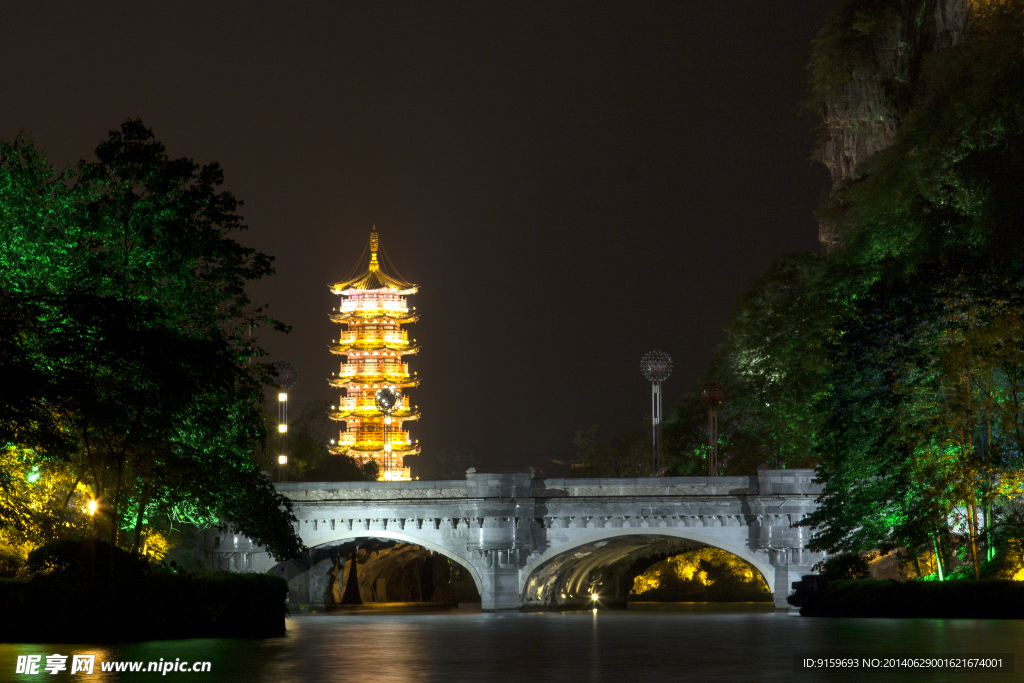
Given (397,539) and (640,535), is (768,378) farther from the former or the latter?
(397,539)

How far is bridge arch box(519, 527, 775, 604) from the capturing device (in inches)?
2434

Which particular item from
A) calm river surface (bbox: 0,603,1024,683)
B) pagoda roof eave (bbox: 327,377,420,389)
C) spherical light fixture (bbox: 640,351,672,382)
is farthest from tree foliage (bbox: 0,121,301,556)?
pagoda roof eave (bbox: 327,377,420,389)

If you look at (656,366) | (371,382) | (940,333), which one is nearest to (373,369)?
(371,382)

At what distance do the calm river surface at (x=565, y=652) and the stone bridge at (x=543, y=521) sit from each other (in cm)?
1989

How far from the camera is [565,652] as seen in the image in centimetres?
2917

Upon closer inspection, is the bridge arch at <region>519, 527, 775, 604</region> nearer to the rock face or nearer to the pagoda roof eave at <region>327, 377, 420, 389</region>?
the rock face

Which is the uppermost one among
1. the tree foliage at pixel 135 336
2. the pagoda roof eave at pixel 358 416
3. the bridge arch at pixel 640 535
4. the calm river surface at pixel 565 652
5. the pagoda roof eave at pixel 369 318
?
the pagoda roof eave at pixel 369 318

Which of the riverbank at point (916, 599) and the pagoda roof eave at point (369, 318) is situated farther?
the pagoda roof eave at point (369, 318)

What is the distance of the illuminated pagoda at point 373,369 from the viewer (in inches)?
5103

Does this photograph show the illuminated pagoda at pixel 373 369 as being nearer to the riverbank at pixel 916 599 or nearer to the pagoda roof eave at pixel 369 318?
the pagoda roof eave at pixel 369 318

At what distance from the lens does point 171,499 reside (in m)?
37.4

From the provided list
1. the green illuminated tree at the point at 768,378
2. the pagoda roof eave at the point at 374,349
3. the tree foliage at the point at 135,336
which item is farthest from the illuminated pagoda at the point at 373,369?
the tree foliage at the point at 135,336

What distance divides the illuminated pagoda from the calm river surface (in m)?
89.1

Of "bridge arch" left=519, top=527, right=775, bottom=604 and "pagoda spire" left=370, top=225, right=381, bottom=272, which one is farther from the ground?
"pagoda spire" left=370, top=225, right=381, bottom=272
